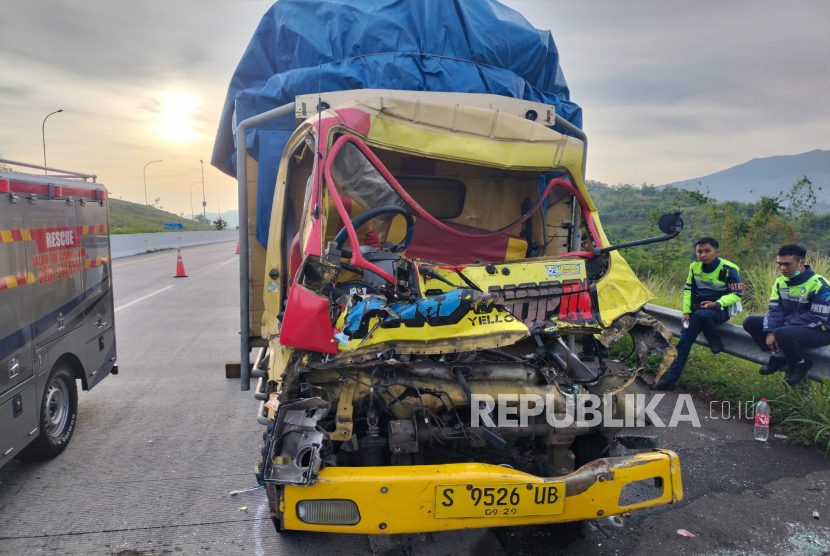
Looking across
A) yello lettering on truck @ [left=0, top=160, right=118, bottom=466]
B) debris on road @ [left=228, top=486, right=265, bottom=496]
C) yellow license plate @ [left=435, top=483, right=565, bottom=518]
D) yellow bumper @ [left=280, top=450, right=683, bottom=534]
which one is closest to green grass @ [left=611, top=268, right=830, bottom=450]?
yellow bumper @ [left=280, top=450, right=683, bottom=534]

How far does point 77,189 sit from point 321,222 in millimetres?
3192

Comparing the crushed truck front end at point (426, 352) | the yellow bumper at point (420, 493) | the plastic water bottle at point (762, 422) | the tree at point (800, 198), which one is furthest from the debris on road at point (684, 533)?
the tree at point (800, 198)

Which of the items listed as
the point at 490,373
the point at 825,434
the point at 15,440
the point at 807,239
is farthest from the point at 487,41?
the point at 807,239

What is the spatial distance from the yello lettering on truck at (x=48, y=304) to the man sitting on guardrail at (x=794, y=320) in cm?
605

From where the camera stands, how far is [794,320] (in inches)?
195

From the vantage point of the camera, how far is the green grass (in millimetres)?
4684

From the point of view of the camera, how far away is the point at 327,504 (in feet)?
8.58

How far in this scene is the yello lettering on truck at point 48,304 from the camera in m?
3.82

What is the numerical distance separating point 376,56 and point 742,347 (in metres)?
4.53

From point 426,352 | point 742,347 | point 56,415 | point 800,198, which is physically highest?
point 800,198

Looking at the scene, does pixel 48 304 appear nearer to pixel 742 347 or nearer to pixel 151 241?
pixel 742 347

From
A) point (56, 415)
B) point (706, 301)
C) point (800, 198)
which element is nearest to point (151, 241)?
point (56, 415)

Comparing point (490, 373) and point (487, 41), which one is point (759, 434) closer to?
point (490, 373)

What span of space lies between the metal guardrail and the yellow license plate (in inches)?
96.9
